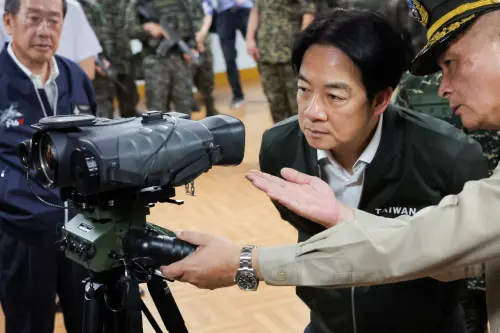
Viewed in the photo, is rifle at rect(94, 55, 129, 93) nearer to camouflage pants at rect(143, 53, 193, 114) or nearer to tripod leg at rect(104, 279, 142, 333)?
camouflage pants at rect(143, 53, 193, 114)

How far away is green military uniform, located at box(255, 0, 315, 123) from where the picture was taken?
441cm

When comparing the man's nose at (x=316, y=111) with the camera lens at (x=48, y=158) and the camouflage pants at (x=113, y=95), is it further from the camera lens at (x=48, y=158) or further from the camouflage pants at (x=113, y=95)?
the camouflage pants at (x=113, y=95)

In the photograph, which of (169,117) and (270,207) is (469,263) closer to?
(169,117)

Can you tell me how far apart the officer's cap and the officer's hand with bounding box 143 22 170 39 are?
3.87 meters

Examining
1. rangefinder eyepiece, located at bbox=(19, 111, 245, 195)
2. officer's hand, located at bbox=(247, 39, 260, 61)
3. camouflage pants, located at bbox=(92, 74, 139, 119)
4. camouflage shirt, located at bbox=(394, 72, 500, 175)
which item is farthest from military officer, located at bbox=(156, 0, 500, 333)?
camouflage pants, located at bbox=(92, 74, 139, 119)

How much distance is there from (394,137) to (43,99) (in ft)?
3.46

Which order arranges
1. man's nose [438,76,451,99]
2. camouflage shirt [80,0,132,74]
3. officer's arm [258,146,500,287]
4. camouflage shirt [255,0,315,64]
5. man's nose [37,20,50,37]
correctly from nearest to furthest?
officer's arm [258,146,500,287], man's nose [438,76,451,99], man's nose [37,20,50,37], camouflage shirt [255,0,315,64], camouflage shirt [80,0,132,74]

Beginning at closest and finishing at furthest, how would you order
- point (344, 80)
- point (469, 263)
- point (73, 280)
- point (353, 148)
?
1. point (469, 263)
2. point (344, 80)
3. point (353, 148)
4. point (73, 280)

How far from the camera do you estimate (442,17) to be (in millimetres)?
1066

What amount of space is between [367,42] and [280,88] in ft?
10.6

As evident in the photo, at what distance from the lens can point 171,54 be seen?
489 centimetres

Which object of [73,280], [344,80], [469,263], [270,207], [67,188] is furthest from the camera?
[270,207]

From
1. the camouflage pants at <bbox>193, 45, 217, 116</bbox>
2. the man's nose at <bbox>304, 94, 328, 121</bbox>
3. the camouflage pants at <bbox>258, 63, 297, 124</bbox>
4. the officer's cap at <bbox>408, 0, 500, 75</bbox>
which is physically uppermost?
the officer's cap at <bbox>408, 0, 500, 75</bbox>

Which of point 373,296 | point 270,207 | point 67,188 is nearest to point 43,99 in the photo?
point 67,188
